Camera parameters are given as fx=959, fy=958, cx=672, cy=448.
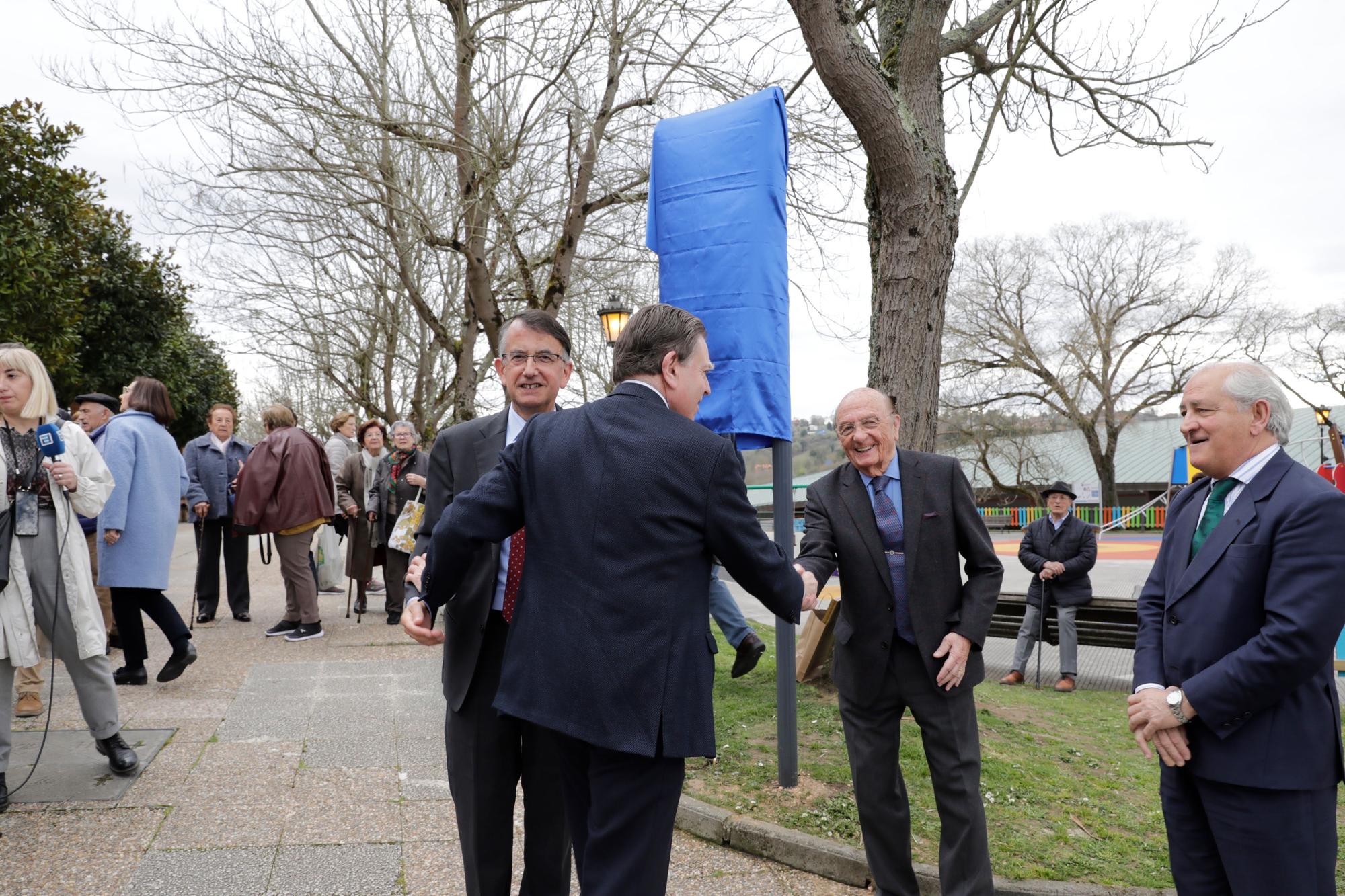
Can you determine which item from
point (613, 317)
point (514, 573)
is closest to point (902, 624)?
point (514, 573)

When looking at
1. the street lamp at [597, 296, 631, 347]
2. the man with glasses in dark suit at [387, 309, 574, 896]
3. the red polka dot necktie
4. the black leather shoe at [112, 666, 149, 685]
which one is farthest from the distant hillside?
the street lamp at [597, 296, 631, 347]

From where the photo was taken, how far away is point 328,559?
11.9m

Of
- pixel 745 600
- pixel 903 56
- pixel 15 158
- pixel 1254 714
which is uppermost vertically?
pixel 15 158

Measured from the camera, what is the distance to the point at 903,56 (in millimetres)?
6262

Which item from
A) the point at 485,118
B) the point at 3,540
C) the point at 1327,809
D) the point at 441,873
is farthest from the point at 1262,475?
the point at 485,118

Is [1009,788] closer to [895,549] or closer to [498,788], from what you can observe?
[895,549]

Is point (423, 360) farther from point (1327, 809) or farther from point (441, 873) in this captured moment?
point (1327, 809)

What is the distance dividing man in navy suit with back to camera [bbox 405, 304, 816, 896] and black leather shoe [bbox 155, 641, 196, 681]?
5.02 metres

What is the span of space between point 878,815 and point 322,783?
2.89 meters

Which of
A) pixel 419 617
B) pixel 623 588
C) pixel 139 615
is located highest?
pixel 623 588

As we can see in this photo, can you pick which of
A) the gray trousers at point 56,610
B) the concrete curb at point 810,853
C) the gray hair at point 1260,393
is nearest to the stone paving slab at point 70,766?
the gray trousers at point 56,610

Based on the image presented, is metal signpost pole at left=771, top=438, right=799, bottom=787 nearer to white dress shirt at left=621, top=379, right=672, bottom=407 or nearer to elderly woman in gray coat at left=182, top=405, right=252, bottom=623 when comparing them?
white dress shirt at left=621, top=379, right=672, bottom=407

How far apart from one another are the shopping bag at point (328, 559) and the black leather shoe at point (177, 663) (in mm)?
4959

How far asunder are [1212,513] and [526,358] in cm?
209
